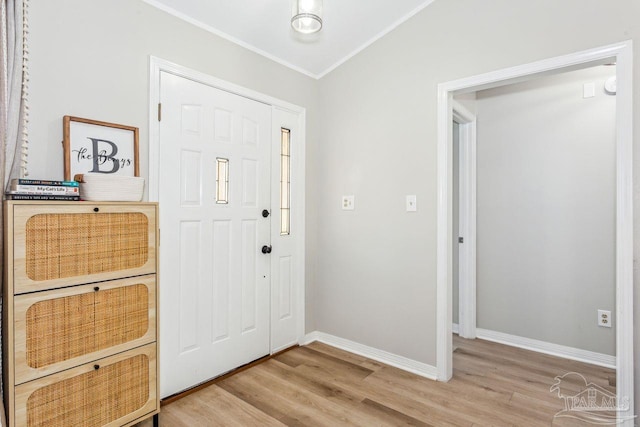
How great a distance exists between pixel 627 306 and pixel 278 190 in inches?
91.8

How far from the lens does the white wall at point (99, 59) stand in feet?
5.49

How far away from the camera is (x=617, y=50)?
187cm

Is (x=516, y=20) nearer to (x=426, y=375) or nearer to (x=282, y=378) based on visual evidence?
(x=426, y=375)

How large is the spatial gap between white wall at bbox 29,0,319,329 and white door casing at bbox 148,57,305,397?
0.06 meters

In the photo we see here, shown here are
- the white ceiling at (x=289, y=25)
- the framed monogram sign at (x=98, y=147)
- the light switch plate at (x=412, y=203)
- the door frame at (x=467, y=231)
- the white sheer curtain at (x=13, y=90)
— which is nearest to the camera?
the white sheer curtain at (x=13, y=90)

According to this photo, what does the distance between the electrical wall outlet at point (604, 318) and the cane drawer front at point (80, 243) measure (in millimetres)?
3253

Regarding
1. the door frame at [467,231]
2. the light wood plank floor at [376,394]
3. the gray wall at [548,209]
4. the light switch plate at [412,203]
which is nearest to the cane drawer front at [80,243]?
the light wood plank floor at [376,394]

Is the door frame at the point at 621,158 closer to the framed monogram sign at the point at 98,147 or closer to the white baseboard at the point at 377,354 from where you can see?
the white baseboard at the point at 377,354

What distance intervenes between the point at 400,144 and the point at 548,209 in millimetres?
1451

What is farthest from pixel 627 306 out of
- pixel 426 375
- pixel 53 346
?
pixel 53 346

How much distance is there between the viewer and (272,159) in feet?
9.24

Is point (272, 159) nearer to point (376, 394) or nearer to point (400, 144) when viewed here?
point (400, 144)

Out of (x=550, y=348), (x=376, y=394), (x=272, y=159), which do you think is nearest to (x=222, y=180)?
(x=272, y=159)

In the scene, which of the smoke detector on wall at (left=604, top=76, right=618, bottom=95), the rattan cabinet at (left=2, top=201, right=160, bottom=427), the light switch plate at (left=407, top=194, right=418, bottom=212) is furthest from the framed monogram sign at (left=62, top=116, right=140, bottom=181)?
the smoke detector on wall at (left=604, top=76, right=618, bottom=95)
